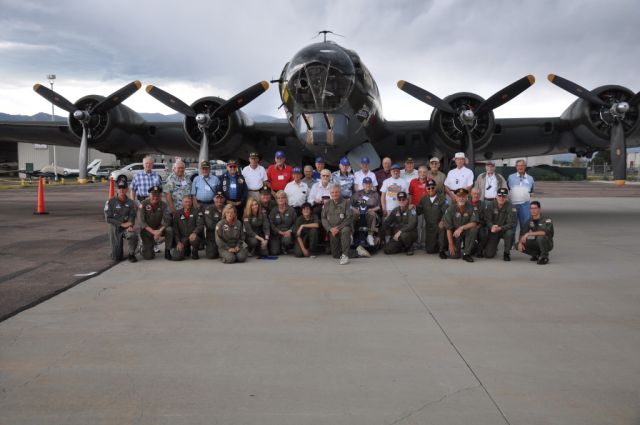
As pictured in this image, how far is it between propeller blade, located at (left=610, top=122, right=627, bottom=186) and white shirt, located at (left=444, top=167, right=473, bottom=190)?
21.8ft

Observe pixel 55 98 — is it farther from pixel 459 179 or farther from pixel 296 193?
pixel 459 179

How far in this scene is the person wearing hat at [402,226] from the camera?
363 inches

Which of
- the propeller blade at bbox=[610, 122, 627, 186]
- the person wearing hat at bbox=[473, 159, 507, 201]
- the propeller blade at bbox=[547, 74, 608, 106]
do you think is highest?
the propeller blade at bbox=[547, 74, 608, 106]

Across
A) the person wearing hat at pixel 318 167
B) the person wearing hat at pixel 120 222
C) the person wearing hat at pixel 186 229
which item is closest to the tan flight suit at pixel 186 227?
the person wearing hat at pixel 186 229

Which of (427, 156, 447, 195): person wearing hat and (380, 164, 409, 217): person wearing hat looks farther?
(427, 156, 447, 195): person wearing hat

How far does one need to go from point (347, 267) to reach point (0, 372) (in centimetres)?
517

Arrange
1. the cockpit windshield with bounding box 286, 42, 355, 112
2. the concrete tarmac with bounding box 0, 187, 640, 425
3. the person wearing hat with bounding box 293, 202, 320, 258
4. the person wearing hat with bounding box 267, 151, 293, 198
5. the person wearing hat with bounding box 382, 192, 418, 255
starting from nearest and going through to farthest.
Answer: the concrete tarmac with bounding box 0, 187, 640, 425
the person wearing hat with bounding box 293, 202, 320, 258
the person wearing hat with bounding box 382, 192, 418, 255
the person wearing hat with bounding box 267, 151, 293, 198
the cockpit windshield with bounding box 286, 42, 355, 112

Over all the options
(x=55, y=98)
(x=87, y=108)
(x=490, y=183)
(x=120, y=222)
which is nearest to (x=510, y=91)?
(x=490, y=183)

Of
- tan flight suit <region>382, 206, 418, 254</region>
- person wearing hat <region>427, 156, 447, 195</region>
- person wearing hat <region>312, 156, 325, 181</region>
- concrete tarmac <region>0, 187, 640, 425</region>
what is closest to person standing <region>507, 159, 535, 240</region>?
person wearing hat <region>427, 156, 447, 195</region>

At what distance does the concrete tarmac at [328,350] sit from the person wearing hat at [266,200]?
7.19 ft

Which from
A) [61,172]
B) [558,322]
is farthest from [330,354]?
[61,172]

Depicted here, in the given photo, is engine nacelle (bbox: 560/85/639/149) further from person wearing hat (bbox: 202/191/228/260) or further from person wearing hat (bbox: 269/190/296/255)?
person wearing hat (bbox: 202/191/228/260)

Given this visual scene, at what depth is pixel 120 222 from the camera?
844 centimetres

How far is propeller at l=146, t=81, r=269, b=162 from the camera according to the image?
46.5 ft
